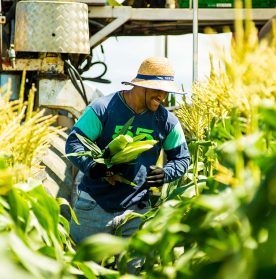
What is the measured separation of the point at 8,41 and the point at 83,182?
6731mm

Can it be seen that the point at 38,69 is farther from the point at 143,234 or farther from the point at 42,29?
the point at 143,234

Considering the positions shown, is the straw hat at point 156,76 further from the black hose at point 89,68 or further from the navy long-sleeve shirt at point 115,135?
the black hose at point 89,68

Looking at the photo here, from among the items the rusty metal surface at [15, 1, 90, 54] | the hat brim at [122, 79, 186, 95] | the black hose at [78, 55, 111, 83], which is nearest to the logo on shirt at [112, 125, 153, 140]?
the hat brim at [122, 79, 186, 95]

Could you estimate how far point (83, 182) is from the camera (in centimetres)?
569

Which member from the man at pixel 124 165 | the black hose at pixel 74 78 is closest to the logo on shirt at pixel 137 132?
the man at pixel 124 165

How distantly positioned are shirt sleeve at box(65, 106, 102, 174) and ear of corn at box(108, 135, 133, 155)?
19cm

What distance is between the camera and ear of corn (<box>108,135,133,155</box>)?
5.14 metres

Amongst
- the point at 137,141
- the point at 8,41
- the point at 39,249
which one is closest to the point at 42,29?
the point at 8,41

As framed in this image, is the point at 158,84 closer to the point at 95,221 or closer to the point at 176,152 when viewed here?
the point at 176,152

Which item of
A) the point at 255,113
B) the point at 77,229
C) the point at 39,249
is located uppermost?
the point at 255,113

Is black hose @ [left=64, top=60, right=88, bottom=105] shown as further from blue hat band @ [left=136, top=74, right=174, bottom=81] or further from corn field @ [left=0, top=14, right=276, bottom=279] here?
corn field @ [left=0, top=14, right=276, bottom=279]

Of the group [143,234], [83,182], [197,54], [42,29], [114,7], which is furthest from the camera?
[114,7]

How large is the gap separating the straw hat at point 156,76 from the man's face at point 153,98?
54 mm

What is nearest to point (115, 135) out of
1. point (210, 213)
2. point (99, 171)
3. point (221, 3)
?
point (99, 171)
